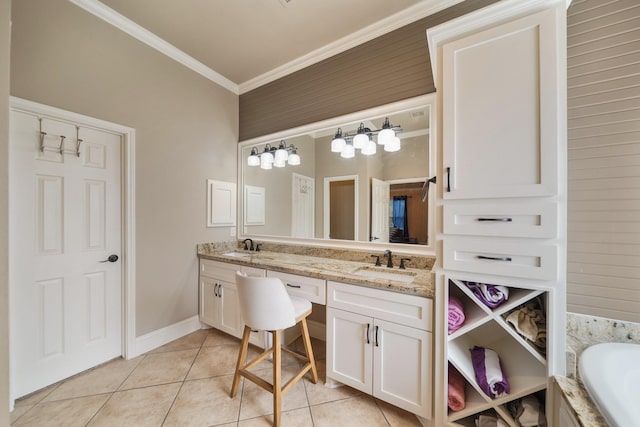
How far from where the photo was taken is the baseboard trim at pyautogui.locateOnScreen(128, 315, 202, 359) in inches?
84.9

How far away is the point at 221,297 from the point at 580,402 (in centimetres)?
257

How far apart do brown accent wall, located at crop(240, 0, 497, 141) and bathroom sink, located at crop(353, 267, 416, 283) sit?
1493mm

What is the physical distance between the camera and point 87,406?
1572 mm

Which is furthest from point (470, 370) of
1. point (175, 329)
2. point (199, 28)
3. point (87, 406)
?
point (199, 28)

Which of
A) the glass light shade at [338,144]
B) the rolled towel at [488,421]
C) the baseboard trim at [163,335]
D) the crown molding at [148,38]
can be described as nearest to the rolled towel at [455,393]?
the rolled towel at [488,421]

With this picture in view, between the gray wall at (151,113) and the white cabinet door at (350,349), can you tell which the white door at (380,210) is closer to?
the white cabinet door at (350,349)

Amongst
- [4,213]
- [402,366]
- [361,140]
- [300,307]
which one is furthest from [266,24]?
[402,366]

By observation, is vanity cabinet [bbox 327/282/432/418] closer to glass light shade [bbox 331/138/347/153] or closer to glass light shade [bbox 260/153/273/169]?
glass light shade [bbox 331/138/347/153]

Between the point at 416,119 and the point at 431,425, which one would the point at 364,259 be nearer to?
the point at 431,425

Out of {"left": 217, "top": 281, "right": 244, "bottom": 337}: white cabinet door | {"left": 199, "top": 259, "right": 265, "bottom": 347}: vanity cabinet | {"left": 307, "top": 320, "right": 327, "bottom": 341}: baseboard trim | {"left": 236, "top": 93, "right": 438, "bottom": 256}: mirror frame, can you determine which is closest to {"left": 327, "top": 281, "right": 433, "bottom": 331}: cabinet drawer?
{"left": 236, "top": 93, "right": 438, "bottom": 256}: mirror frame

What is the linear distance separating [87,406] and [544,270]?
290 cm

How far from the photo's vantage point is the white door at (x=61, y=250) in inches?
63.3

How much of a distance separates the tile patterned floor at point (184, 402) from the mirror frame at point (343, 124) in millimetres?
1125

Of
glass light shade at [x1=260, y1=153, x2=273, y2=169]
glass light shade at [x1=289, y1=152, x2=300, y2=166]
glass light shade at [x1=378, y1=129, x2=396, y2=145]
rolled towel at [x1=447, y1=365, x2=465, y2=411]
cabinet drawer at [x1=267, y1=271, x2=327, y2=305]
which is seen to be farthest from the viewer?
glass light shade at [x1=260, y1=153, x2=273, y2=169]
